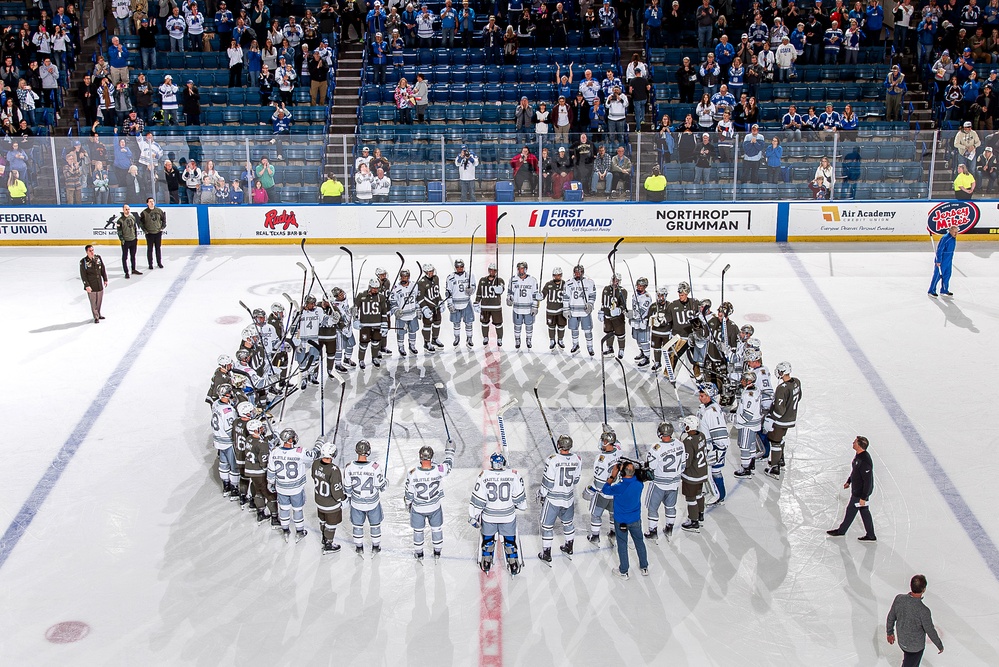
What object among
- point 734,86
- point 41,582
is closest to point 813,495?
point 41,582

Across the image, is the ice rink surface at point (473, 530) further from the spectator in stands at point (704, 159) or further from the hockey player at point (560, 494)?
the spectator in stands at point (704, 159)

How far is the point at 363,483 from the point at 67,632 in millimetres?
2827

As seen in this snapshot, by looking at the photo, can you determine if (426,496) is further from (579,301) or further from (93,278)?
(93,278)

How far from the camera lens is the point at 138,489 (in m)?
12.2

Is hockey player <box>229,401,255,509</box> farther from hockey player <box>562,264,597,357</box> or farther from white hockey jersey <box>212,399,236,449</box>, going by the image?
hockey player <box>562,264,597,357</box>

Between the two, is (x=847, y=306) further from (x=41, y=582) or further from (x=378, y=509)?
(x=41, y=582)

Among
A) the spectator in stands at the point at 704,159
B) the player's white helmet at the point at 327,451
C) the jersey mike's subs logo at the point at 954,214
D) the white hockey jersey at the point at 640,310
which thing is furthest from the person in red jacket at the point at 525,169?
the player's white helmet at the point at 327,451

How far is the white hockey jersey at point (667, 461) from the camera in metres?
10.7

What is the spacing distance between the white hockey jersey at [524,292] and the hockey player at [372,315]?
1.86 metres

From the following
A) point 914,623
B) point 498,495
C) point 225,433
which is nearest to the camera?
point 914,623

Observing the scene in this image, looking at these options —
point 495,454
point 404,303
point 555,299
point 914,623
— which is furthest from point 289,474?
point 555,299

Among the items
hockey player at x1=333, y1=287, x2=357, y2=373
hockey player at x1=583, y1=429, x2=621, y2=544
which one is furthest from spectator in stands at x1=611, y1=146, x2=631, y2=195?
hockey player at x1=583, y1=429, x2=621, y2=544

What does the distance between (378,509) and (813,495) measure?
4737 millimetres

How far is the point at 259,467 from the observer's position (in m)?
11.2
